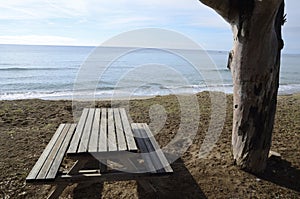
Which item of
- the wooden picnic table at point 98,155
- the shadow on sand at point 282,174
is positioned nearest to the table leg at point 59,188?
the wooden picnic table at point 98,155

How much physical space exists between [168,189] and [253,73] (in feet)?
6.07

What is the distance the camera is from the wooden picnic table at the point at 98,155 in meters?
2.70

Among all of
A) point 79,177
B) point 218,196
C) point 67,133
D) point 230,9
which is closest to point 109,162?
point 67,133

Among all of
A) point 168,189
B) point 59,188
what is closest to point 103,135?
point 59,188

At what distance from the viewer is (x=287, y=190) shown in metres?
3.35

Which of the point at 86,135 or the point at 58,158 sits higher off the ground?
the point at 86,135

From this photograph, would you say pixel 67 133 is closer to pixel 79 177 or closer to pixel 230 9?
pixel 79 177

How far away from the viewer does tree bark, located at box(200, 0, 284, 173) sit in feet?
10.9

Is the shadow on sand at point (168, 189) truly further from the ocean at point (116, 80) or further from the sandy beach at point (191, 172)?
the ocean at point (116, 80)

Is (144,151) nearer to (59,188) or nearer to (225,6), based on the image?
(59,188)

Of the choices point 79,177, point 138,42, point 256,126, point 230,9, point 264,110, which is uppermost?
point 230,9

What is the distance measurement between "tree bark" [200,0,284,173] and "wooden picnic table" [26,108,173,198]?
1.28m

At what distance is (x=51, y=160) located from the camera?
3006 millimetres

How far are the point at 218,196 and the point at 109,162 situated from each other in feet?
5.68
